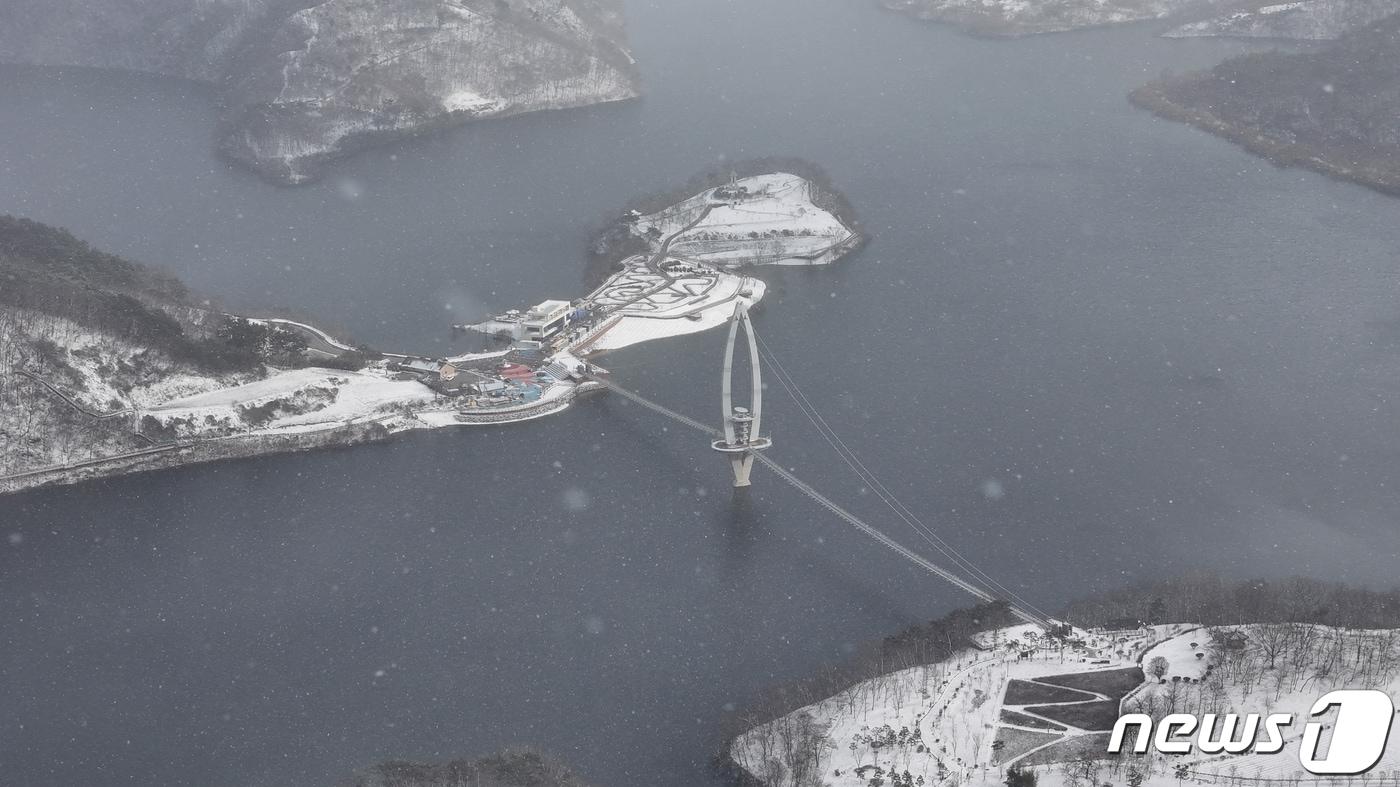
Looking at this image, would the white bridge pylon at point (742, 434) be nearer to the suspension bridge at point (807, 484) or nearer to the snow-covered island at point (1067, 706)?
the suspension bridge at point (807, 484)

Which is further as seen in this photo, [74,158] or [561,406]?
[74,158]

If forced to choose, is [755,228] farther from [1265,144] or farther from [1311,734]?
[1311,734]

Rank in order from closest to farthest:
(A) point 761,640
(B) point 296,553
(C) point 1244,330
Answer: (A) point 761,640
(B) point 296,553
(C) point 1244,330

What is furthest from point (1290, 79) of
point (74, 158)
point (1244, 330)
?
point (74, 158)

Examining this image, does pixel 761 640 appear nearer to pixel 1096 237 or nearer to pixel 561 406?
pixel 561 406

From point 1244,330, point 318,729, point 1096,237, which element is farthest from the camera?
point 1096,237

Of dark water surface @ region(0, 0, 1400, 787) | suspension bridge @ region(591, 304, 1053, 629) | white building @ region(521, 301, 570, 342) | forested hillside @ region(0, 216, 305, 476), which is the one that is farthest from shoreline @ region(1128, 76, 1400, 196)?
forested hillside @ region(0, 216, 305, 476)

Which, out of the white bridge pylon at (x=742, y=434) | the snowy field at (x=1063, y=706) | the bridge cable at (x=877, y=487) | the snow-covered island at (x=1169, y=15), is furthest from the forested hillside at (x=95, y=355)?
the snow-covered island at (x=1169, y=15)

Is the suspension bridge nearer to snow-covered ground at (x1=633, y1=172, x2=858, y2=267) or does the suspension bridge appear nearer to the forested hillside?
snow-covered ground at (x1=633, y1=172, x2=858, y2=267)
